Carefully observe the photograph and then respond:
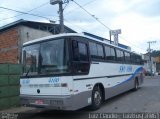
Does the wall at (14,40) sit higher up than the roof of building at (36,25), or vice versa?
the roof of building at (36,25)

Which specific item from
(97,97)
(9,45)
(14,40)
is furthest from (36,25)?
(97,97)

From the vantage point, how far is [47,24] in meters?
25.1

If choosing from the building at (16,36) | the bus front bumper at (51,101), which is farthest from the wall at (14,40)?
the bus front bumper at (51,101)

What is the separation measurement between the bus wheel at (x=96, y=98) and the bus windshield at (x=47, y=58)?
2382 millimetres

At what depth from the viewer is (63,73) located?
913cm

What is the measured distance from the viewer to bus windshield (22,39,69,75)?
9.27 m

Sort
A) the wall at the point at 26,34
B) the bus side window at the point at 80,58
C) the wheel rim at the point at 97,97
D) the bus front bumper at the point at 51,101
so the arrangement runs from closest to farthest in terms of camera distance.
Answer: the bus front bumper at the point at 51,101
the bus side window at the point at 80,58
the wheel rim at the point at 97,97
the wall at the point at 26,34

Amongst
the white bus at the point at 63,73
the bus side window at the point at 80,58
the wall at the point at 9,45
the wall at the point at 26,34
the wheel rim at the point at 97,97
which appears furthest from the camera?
the wall at the point at 9,45

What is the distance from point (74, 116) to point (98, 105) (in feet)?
4.74

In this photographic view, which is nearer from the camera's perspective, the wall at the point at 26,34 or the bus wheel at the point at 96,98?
the bus wheel at the point at 96,98

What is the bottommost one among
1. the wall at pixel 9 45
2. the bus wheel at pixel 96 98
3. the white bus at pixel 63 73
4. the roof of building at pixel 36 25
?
the bus wheel at pixel 96 98

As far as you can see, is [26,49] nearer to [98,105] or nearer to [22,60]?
[22,60]

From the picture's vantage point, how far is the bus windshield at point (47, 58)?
9.27 metres

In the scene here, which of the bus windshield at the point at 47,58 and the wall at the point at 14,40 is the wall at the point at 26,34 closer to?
the wall at the point at 14,40
